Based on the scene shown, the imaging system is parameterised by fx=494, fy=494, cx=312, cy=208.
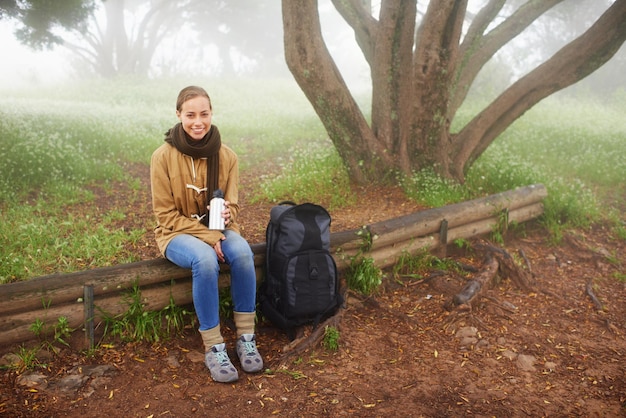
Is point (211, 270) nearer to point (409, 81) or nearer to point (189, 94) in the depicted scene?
point (189, 94)

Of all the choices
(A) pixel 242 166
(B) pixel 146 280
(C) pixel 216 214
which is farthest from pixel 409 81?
(B) pixel 146 280

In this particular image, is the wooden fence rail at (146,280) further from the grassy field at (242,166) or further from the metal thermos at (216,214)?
the grassy field at (242,166)

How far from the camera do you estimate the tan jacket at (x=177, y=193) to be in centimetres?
392

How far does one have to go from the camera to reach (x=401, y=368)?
3.88 meters

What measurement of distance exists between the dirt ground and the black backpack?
0.25m

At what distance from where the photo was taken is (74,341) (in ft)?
12.6

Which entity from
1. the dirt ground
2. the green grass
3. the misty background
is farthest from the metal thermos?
the misty background

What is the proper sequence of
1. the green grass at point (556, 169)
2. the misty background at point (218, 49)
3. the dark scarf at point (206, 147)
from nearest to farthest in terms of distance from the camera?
the dark scarf at point (206, 147), the green grass at point (556, 169), the misty background at point (218, 49)

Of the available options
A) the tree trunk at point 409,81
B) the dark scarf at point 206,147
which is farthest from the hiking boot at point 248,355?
the tree trunk at point 409,81

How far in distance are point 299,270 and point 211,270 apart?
2.64 feet

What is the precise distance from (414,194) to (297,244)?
10.1 ft

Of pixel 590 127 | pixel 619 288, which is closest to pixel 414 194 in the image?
pixel 619 288

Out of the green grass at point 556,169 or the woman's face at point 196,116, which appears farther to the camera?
the green grass at point 556,169

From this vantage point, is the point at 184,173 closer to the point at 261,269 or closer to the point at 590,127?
the point at 261,269
